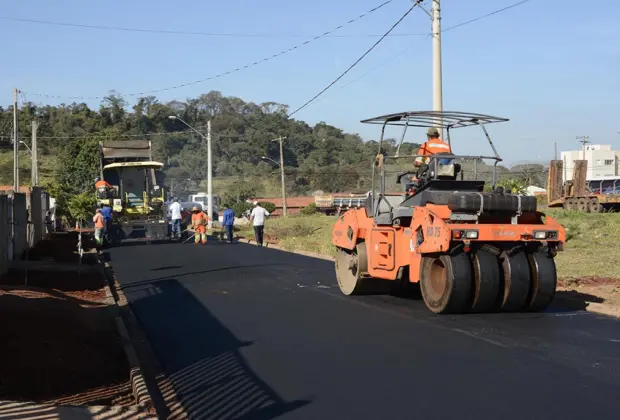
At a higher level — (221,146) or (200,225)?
(221,146)

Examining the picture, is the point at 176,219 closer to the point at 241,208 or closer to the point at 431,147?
the point at 431,147

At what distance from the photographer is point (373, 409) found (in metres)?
6.00

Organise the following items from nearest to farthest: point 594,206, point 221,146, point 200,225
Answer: point 200,225
point 594,206
point 221,146

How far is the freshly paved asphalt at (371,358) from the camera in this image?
609 centimetres

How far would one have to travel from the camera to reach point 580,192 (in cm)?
4556

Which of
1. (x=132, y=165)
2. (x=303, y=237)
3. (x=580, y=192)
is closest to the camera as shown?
(x=132, y=165)

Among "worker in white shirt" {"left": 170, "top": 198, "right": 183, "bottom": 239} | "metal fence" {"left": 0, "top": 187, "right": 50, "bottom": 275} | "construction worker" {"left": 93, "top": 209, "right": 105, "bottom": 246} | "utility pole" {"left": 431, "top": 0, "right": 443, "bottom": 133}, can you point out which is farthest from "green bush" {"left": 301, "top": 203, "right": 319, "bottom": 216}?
"utility pole" {"left": 431, "top": 0, "right": 443, "bottom": 133}

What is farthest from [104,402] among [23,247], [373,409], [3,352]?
[23,247]

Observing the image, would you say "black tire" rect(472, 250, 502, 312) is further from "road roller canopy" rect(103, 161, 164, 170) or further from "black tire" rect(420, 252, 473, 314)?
"road roller canopy" rect(103, 161, 164, 170)

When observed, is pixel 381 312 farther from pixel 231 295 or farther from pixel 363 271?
pixel 231 295

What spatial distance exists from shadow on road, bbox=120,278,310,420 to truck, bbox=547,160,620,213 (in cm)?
3601

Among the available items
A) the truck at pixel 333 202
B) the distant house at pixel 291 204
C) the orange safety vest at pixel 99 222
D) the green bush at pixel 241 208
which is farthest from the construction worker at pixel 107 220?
the distant house at pixel 291 204

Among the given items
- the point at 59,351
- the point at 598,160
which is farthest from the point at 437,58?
the point at 598,160

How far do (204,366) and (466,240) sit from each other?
12.5 ft
